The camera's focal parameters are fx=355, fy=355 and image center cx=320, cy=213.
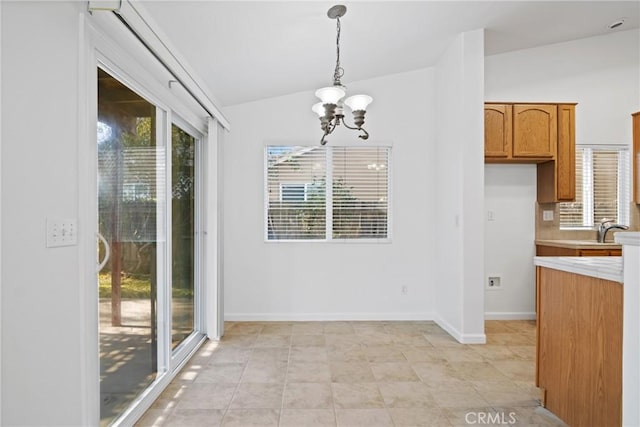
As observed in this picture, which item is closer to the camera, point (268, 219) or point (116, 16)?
point (116, 16)

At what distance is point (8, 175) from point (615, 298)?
8.20 ft

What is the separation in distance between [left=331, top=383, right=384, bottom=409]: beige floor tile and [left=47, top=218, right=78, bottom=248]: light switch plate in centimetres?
178

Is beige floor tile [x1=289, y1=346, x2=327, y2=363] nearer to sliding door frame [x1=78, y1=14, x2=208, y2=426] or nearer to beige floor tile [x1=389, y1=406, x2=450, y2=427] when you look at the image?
beige floor tile [x1=389, y1=406, x2=450, y2=427]

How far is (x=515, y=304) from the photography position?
13.8 ft

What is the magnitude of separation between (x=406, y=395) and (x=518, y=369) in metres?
1.07

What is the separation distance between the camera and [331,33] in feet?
9.73

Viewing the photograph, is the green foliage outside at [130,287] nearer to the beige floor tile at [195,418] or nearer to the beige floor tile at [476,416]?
the beige floor tile at [195,418]

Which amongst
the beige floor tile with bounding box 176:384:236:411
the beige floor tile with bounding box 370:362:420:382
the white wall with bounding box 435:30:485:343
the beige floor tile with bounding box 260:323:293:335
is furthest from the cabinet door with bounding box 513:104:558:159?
the beige floor tile with bounding box 176:384:236:411

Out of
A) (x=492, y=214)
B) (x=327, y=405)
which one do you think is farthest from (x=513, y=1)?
(x=327, y=405)

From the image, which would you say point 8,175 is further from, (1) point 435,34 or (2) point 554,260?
(1) point 435,34

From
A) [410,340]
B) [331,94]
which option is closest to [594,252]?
[410,340]

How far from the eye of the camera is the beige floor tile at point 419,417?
6.77ft

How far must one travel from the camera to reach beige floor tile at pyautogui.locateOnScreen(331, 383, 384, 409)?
2.27 meters

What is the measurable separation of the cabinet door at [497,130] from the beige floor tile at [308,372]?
2.76 m
